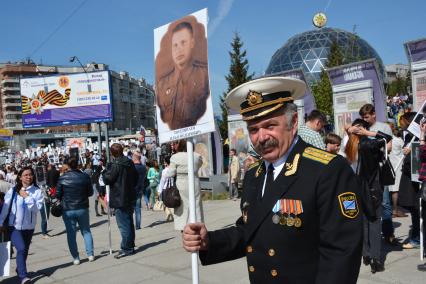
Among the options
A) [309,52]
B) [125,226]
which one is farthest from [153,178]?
[309,52]

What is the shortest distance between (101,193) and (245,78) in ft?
112

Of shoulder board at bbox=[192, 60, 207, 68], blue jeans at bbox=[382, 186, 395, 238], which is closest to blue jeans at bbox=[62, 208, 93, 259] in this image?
blue jeans at bbox=[382, 186, 395, 238]

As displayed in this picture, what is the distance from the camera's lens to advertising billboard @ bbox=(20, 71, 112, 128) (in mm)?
27547

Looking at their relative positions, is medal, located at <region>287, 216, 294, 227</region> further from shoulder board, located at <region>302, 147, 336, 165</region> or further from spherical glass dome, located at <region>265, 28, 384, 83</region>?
spherical glass dome, located at <region>265, 28, 384, 83</region>

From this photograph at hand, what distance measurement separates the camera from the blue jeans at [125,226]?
8.30 m

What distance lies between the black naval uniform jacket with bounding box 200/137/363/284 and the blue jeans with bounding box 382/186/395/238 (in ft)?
16.1

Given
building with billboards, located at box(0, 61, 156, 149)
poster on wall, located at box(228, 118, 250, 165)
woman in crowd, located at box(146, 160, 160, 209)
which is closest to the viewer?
woman in crowd, located at box(146, 160, 160, 209)

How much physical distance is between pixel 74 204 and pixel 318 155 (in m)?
6.68

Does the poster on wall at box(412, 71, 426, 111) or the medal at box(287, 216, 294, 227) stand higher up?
the poster on wall at box(412, 71, 426, 111)

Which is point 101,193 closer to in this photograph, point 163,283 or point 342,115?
point 342,115

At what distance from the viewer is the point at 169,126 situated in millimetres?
4055

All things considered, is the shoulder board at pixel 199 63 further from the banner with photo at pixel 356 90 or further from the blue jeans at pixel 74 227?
the banner with photo at pixel 356 90

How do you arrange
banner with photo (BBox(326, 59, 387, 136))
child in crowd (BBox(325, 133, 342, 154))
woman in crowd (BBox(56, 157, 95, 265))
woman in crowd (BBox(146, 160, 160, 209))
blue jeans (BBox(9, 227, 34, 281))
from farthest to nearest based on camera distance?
woman in crowd (BBox(146, 160, 160, 209)) < banner with photo (BBox(326, 59, 387, 136)) < woman in crowd (BBox(56, 157, 95, 265)) < blue jeans (BBox(9, 227, 34, 281)) < child in crowd (BBox(325, 133, 342, 154))

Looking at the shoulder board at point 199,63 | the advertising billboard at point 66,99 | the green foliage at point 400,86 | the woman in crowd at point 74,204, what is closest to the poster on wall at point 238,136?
the woman in crowd at point 74,204
